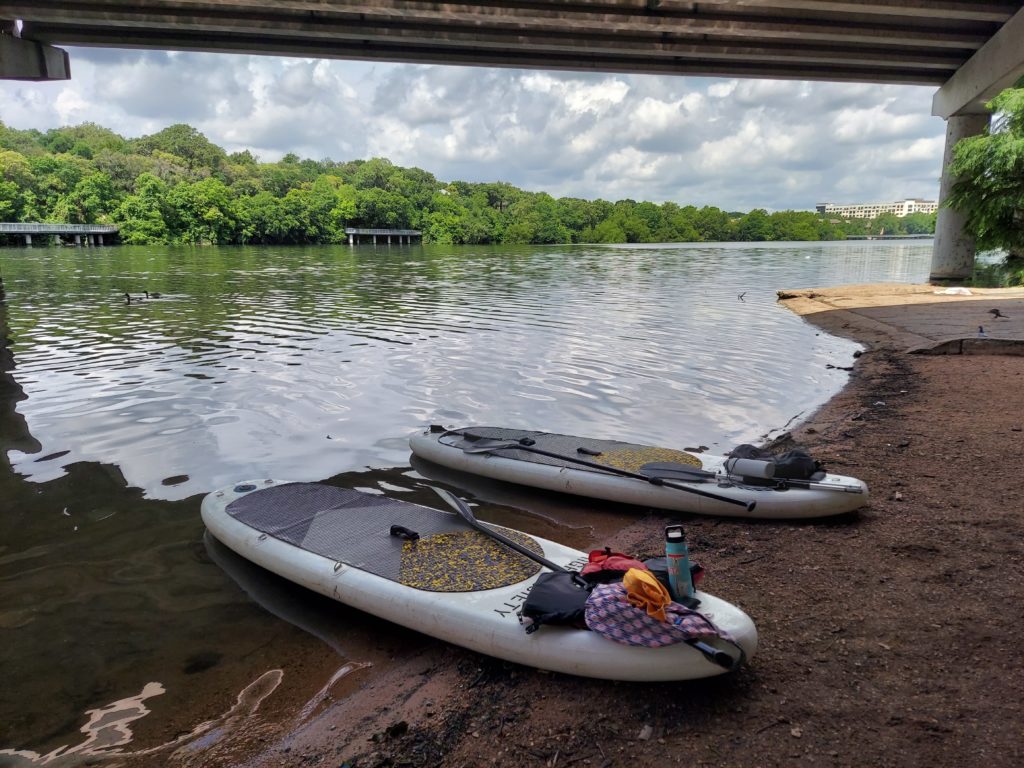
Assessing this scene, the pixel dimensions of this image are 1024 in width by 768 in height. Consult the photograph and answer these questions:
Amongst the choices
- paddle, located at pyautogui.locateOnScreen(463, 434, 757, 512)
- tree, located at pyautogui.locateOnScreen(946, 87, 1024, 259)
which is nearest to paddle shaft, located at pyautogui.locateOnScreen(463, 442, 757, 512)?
paddle, located at pyautogui.locateOnScreen(463, 434, 757, 512)

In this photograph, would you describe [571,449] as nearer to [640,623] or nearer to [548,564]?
[548,564]

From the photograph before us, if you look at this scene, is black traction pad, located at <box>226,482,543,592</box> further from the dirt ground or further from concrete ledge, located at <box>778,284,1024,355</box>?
concrete ledge, located at <box>778,284,1024,355</box>

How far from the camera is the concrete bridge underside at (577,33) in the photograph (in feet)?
57.7

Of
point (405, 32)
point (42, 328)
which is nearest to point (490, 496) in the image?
point (42, 328)

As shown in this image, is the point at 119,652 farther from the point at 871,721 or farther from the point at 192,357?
the point at 192,357

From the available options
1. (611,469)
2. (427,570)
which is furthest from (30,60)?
(427,570)

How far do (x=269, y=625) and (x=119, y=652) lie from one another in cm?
90

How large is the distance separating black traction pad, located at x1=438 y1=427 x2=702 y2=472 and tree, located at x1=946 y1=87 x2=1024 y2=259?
23.8m

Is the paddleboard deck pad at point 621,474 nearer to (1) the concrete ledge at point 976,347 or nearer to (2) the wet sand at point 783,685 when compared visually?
(2) the wet sand at point 783,685

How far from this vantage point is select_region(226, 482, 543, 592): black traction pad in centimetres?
420

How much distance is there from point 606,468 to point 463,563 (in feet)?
7.48

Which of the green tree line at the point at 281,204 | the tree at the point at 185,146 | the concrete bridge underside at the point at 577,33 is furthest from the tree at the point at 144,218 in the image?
the concrete bridge underside at the point at 577,33

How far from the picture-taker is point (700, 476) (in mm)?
5957

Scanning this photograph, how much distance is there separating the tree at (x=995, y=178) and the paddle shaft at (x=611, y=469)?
24.4 meters
